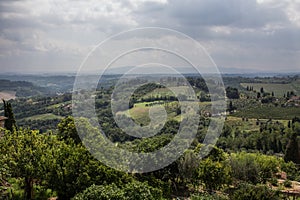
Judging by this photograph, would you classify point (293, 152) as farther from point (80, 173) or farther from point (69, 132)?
point (80, 173)

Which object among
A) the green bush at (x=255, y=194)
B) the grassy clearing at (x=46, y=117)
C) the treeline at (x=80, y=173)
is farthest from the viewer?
the grassy clearing at (x=46, y=117)

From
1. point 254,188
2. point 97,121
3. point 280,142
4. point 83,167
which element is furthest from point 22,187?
point 280,142

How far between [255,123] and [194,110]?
66.9 metres

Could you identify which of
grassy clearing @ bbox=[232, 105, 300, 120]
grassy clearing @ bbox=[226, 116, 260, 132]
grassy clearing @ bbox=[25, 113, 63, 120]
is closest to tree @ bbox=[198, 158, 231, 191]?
grassy clearing @ bbox=[226, 116, 260, 132]

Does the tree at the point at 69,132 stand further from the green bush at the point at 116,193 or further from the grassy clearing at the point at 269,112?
the grassy clearing at the point at 269,112

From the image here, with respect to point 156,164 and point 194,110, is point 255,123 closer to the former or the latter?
point 194,110

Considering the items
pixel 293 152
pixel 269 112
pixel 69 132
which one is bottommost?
pixel 269 112

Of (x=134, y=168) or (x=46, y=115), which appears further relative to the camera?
(x=46, y=115)

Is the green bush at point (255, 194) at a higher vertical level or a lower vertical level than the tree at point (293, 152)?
higher

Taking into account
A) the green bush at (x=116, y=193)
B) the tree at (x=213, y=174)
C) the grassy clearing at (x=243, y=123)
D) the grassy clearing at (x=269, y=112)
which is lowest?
the grassy clearing at (x=243, y=123)

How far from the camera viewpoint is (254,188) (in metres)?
14.1

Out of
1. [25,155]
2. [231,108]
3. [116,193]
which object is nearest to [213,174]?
[116,193]

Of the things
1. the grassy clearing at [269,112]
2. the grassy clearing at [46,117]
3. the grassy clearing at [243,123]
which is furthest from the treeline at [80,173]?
the grassy clearing at [46,117]

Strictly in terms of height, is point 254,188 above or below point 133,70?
below
